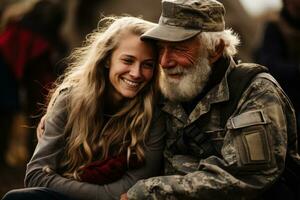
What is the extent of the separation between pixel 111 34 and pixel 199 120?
80 cm

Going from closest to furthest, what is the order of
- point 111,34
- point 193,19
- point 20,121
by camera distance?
point 193,19 → point 111,34 → point 20,121

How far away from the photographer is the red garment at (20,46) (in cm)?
964

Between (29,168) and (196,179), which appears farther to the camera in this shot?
(29,168)

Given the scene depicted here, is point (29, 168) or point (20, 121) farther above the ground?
point (29, 168)

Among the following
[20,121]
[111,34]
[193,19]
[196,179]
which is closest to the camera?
[196,179]

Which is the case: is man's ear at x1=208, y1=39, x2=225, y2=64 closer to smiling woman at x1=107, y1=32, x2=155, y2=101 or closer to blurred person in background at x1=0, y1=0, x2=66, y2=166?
smiling woman at x1=107, y1=32, x2=155, y2=101

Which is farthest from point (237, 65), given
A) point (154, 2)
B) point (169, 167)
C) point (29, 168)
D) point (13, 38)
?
point (154, 2)

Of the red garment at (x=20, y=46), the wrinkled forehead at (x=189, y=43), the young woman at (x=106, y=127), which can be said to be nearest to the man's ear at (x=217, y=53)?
the wrinkled forehead at (x=189, y=43)

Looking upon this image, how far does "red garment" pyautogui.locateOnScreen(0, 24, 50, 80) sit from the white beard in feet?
16.3

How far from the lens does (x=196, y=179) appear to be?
4.52 metres

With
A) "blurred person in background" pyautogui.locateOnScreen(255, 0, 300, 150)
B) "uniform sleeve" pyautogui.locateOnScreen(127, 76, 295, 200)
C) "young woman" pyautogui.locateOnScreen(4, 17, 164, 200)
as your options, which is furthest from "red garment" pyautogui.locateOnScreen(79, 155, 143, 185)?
"blurred person in background" pyautogui.locateOnScreen(255, 0, 300, 150)

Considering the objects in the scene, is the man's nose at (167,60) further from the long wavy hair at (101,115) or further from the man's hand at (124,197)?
the man's hand at (124,197)

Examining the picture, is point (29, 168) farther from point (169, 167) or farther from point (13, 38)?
point (13, 38)

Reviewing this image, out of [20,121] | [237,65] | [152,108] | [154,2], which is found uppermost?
[237,65]
